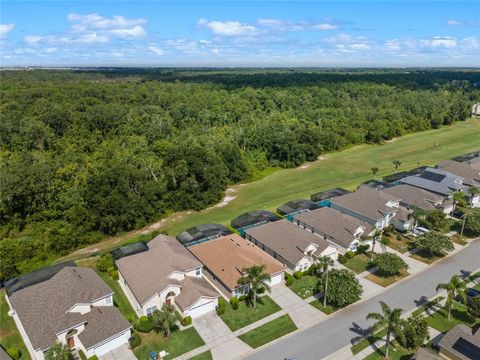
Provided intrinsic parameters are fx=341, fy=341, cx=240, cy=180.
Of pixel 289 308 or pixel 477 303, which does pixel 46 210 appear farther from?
pixel 477 303

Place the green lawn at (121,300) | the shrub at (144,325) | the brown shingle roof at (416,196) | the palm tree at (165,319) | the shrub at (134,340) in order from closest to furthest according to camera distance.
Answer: the shrub at (134,340), the palm tree at (165,319), the shrub at (144,325), the green lawn at (121,300), the brown shingle roof at (416,196)

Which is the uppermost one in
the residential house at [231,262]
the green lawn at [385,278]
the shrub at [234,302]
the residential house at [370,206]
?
the residential house at [370,206]

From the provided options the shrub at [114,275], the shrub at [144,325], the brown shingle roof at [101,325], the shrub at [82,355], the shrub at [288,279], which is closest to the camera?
the brown shingle roof at [101,325]

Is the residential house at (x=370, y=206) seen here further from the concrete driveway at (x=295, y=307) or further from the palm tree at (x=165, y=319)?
the palm tree at (x=165, y=319)

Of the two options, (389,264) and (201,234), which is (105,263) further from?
(389,264)

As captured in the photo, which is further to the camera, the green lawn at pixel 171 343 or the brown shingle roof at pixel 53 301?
the green lawn at pixel 171 343

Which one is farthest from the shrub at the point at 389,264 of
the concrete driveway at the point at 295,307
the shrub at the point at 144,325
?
the shrub at the point at 144,325

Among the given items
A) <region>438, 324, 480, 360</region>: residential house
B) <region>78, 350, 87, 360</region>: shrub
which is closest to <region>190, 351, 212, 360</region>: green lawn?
<region>78, 350, 87, 360</region>: shrub

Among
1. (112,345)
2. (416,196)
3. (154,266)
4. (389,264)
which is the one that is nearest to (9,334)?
(112,345)
